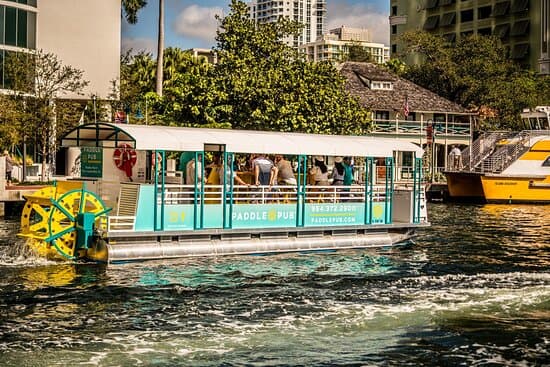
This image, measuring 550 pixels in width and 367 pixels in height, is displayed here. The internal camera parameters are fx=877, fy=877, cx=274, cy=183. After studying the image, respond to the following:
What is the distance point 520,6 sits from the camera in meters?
104

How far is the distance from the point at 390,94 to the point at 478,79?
966cm

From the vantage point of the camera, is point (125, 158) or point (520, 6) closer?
point (125, 158)

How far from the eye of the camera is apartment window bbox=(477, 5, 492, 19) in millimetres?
109062

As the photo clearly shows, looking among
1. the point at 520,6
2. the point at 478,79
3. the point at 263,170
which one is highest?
the point at 520,6

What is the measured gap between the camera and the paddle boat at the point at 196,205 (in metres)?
21.0

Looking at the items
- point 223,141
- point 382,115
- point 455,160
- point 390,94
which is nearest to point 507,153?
point 455,160

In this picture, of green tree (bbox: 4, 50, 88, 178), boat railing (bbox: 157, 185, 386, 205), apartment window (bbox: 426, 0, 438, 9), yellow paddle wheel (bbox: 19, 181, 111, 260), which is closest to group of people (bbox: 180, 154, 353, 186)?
boat railing (bbox: 157, 185, 386, 205)

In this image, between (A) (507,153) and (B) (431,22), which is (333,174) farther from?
(B) (431,22)

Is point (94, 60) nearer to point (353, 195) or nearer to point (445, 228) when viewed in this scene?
point (445, 228)

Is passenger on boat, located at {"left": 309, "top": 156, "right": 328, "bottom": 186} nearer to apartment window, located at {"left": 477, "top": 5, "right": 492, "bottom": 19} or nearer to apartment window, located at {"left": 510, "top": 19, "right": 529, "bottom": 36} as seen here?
apartment window, located at {"left": 510, "top": 19, "right": 529, "bottom": 36}

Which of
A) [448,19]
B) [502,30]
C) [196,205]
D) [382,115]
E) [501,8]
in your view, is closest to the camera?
[196,205]

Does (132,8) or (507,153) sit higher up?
(132,8)

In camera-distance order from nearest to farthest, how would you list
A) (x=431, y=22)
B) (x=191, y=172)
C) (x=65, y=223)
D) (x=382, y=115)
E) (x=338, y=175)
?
(x=65, y=223)
(x=191, y=172)
(x=338, y=175)
(x=382, y=115)
(x=431, y=22)

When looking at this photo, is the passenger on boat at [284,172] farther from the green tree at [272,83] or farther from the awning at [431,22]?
the awning at [431,22]
